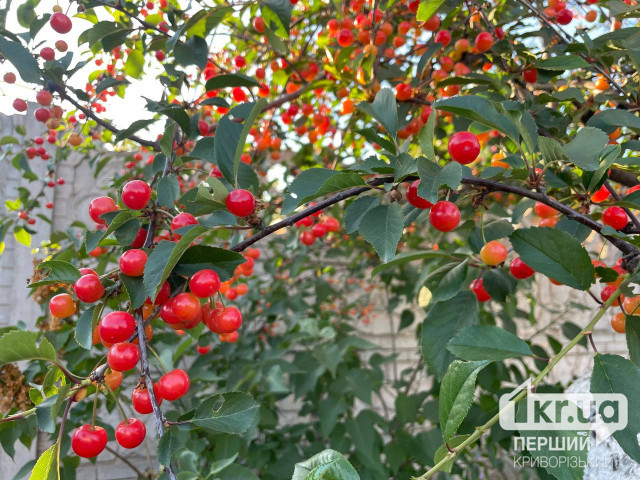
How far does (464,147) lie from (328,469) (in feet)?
1.36

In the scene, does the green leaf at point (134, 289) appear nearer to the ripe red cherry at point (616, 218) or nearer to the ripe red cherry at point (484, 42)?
the ripe red cherry at point (616, 218)

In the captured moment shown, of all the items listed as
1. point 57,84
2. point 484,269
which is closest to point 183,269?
point 484,269

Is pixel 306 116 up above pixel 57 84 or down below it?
below

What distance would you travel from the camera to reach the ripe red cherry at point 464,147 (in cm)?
56

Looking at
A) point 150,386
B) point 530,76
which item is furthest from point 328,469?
point 530,76

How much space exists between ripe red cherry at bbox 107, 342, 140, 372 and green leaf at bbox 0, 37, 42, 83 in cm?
54

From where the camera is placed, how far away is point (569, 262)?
556 millimetres

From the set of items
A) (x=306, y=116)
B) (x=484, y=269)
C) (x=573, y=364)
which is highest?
(x=306, y=116)

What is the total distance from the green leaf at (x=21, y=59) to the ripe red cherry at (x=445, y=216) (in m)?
0.69

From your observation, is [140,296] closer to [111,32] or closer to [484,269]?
[484,269]

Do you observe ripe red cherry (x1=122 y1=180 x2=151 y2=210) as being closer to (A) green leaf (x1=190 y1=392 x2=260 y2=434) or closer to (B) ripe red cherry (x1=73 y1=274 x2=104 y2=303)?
(B) ripe red cherry (x1=73 y1=274 x2=104 y2=303)

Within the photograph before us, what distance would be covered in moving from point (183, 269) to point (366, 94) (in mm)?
884

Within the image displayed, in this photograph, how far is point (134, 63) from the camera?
1197 millimetres

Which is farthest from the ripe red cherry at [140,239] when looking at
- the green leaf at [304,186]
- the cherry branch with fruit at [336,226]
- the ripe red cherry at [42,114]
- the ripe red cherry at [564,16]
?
the ripe red cherry at [564,16]
